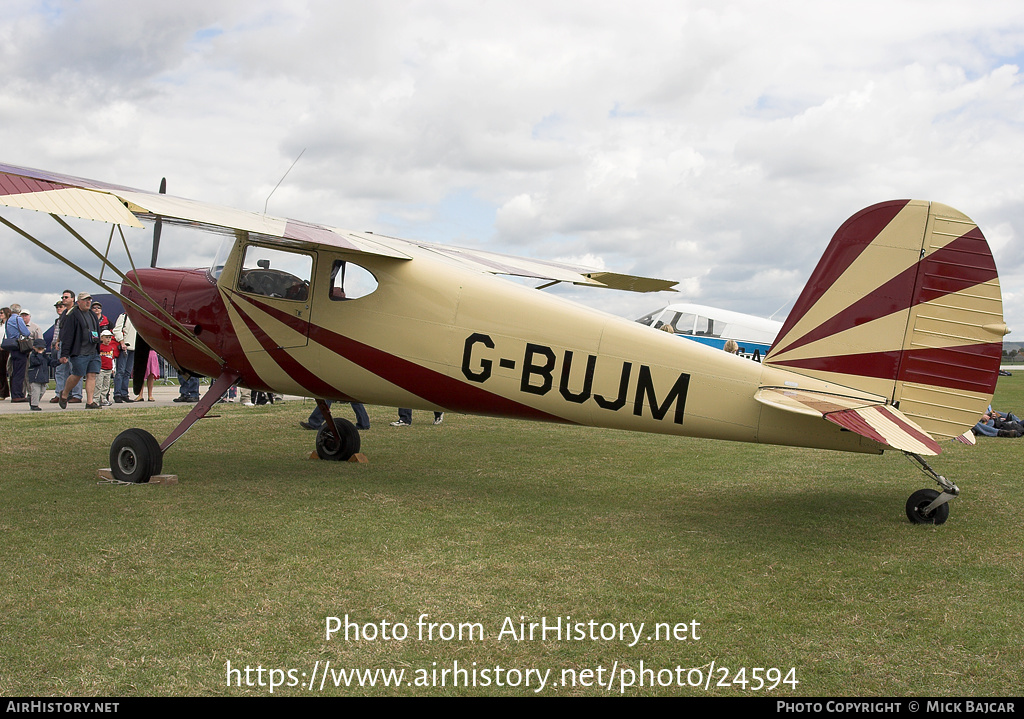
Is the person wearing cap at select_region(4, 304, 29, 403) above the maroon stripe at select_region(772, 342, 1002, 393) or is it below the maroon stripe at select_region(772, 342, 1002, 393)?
below

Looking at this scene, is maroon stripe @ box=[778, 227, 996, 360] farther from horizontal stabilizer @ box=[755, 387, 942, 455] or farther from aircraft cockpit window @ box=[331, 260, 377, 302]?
aircraft cockpit window @ box=[331, 260, 377, 302]

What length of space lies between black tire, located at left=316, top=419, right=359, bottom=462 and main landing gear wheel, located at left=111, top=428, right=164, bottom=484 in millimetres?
2000

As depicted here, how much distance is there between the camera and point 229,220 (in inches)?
259

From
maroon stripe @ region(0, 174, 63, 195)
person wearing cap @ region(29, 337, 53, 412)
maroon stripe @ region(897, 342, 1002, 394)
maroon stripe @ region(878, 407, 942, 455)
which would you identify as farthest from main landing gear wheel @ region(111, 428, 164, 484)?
person wearing cap @ region(29, 337, 53, 412)

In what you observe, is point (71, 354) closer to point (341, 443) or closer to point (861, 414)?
point (341, 443)

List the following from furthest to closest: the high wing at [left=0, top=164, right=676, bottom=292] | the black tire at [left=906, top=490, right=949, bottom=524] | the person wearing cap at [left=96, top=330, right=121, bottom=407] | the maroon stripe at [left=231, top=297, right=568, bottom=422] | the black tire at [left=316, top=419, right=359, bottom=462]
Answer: the person wearing cap at [left=96, top=330, right=121, bottom=407], the black tire at [left=316, top=419, right=359, bottom=462], the maroon stripe at [left=231, top=297, right=568, bottom=422], the black tire at [left=906, top=490, right=949, bottom=524], the high wing at [left=0, top=164, right=676, bottom=292]

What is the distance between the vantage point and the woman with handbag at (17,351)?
14.9 metres

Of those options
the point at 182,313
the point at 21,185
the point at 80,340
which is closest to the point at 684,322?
the point at 80,340

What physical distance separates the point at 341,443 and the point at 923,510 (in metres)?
6.00

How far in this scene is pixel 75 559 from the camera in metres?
4.75

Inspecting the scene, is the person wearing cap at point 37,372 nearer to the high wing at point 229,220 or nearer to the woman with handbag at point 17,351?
the woman with handbag at point 17,351

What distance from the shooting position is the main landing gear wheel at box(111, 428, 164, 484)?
280 inches
